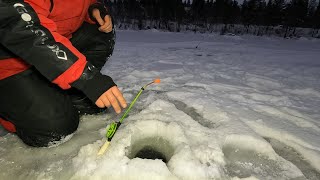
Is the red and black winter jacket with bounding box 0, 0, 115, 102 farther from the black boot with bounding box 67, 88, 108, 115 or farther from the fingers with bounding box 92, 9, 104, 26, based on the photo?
the fingers with bounding box 92, 9, 104, 26

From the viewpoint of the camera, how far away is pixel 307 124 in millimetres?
2229

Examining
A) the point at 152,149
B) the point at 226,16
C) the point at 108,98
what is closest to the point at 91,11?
the point at 108,98

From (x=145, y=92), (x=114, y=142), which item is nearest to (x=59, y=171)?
(x=114, y=142)

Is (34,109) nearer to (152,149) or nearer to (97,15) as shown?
(152,149)

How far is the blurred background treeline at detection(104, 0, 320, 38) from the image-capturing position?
4541 cm

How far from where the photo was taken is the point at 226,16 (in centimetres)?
4778

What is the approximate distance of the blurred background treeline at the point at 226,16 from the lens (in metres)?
45.4

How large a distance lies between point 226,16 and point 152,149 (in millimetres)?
49945

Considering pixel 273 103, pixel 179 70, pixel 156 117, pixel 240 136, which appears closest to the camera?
pixel 240 136

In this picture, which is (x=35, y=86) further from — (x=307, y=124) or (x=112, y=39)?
(x=307, y=124)

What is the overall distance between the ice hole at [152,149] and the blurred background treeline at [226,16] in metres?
43.9

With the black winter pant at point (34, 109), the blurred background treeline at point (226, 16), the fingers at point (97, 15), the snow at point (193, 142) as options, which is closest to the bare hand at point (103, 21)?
the fingers at point (97, 15)

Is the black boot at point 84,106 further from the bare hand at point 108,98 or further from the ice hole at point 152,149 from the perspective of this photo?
the bare hand at point 108,98

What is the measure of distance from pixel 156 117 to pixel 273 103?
141 centimetres
